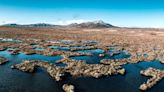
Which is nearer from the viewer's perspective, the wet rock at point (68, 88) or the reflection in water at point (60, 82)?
the wet rock at point (68, 88)

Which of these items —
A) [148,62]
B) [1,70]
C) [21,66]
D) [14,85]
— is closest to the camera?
[14,85]

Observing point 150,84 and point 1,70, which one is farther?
point 1,70

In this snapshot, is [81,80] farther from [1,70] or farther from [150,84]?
[1,70]

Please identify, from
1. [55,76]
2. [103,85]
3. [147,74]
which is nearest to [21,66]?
[55,76]

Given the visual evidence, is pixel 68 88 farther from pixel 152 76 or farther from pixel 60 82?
pixel 152 76

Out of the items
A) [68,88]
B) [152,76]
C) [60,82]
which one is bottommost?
[152,76]

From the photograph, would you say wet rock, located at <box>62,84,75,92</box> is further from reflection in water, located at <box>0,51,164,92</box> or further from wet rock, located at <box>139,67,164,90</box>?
wet rock, located at <box>139,67,164,90</box>

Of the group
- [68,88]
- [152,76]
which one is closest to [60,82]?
[68,88]

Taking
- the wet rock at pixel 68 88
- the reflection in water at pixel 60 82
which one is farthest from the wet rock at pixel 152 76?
the wet rock at pixel 68 88

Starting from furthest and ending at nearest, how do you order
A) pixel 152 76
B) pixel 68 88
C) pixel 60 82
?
pixel 152 76 < pixel 60 82 < pixel 68 88

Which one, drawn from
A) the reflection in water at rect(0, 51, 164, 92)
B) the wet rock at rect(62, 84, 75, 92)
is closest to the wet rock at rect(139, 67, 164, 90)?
the reflection in water at rect(0, 51, 164, 92)

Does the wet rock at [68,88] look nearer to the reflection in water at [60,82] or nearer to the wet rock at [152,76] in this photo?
the reflection in water at [60,82]
